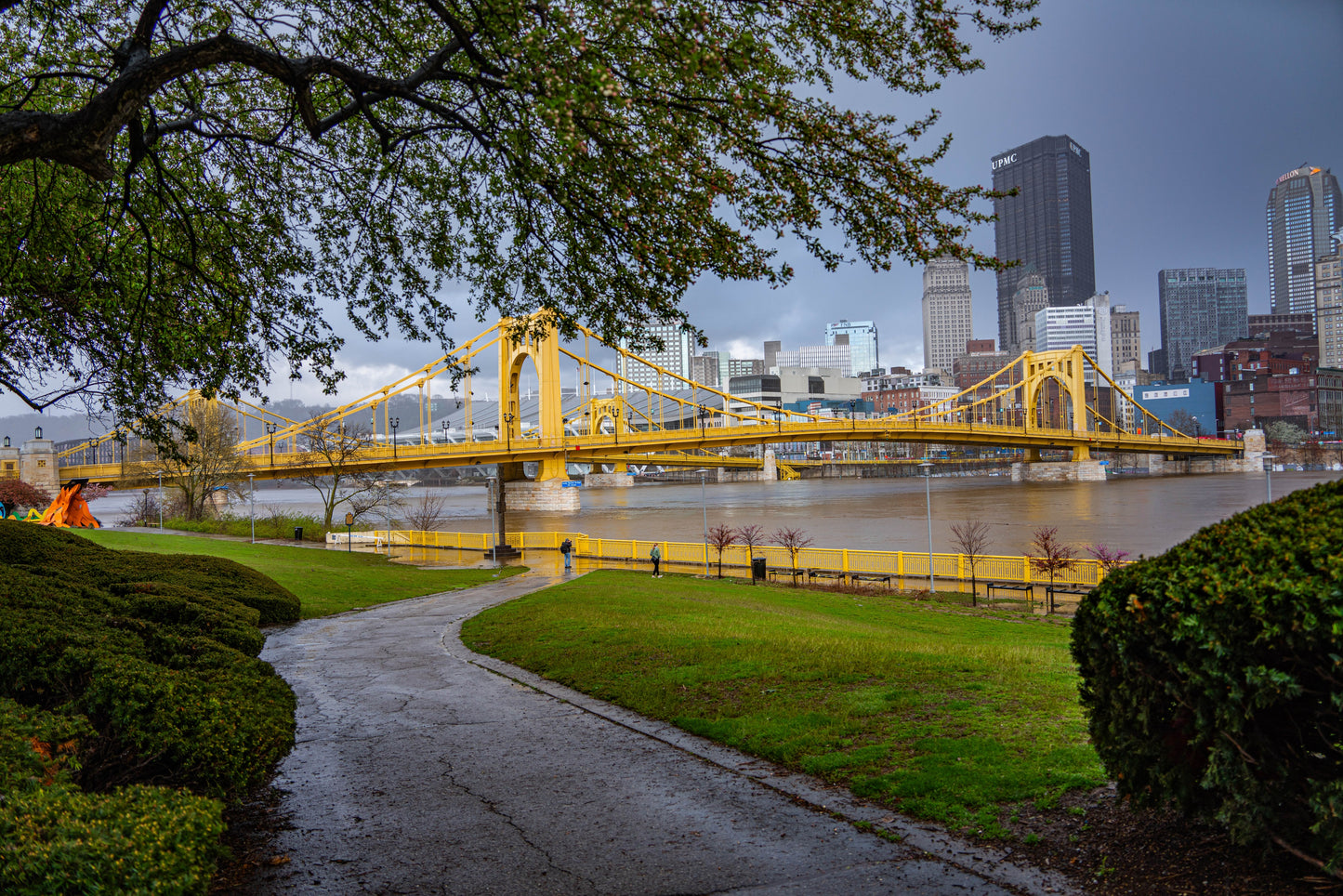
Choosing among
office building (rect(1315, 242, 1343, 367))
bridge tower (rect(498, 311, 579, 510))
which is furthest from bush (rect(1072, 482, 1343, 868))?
office building (rect(1315, 242, 1343, 367))

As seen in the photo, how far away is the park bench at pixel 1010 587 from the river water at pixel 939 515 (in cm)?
869

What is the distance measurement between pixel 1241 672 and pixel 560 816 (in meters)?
3.63

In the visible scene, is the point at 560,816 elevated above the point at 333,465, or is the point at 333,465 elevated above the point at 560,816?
the point at 333,465

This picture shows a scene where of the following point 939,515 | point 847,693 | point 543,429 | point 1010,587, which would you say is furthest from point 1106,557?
point 543,429

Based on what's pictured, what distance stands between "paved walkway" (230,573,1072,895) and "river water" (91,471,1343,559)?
1037 inches

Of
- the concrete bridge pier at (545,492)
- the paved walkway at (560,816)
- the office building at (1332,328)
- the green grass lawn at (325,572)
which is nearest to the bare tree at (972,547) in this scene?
the green grass lawn at (325,572)

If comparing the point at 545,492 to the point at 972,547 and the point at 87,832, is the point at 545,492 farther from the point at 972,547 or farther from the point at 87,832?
the point at 87,832

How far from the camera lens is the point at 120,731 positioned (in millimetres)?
4621

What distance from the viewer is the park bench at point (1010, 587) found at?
20.8 m

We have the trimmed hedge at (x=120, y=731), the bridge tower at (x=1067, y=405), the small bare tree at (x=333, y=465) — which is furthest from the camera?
the bridge tower at (x=1067, y=405)

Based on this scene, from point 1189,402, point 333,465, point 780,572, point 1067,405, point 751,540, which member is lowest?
point 780,572

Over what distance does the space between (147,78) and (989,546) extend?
32.1m

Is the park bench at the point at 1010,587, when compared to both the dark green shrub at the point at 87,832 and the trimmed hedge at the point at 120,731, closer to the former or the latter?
the trimmed hedge at the point at 120,731

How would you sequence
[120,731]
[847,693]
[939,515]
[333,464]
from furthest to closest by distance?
[939,515] < [333,464] < [847,693] < [120,731]
